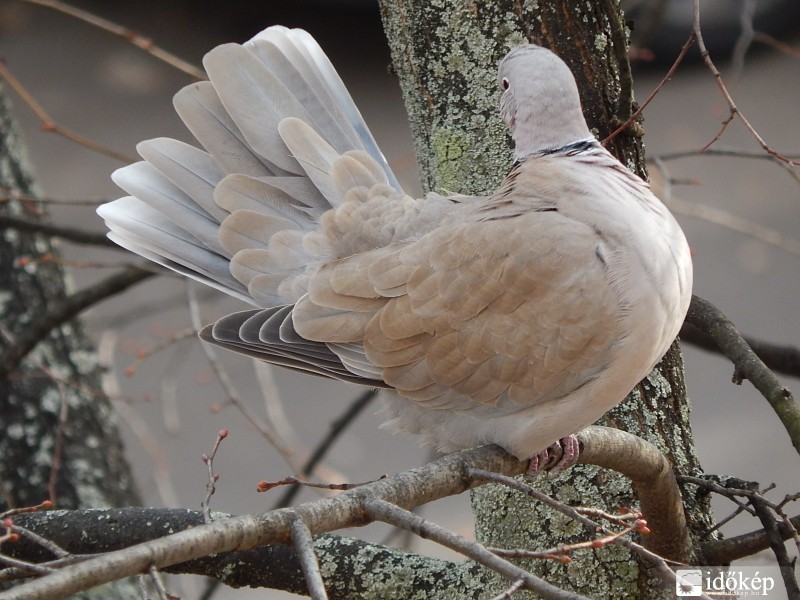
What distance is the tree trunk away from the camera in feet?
6.47

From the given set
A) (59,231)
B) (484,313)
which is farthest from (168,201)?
(484,313)

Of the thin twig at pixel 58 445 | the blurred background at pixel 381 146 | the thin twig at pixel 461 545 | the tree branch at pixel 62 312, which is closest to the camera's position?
the thin twig at pixel 461 545

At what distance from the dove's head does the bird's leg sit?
1.82ft

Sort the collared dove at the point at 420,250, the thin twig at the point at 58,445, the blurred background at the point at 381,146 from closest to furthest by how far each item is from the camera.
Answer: the collared dove at the point at 420,250, the thin twig at the point at 58,445, the blurred background at the point at 381,146

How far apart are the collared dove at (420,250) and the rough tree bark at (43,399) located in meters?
0.76

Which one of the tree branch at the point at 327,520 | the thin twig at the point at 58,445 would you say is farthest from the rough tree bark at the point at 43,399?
the tree branch at the point at 327,520

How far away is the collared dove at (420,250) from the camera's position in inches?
71.5

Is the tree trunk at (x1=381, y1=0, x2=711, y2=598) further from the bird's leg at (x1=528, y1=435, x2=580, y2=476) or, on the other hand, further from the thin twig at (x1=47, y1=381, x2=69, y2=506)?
the thin twig at (x1=47, y1=381, x2=69, y2=506)

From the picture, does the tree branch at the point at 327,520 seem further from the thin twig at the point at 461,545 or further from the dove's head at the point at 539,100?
the dove's head at the point at 539,100

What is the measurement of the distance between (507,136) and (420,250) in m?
0.35

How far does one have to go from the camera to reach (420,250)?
6.56 feet

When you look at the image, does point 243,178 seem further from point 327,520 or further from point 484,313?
point 327,520

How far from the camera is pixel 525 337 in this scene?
6.12ft

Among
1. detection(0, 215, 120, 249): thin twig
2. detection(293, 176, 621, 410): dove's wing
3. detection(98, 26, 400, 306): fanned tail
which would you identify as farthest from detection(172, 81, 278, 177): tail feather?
detection(293, 176, 621, 410): dove's wing
